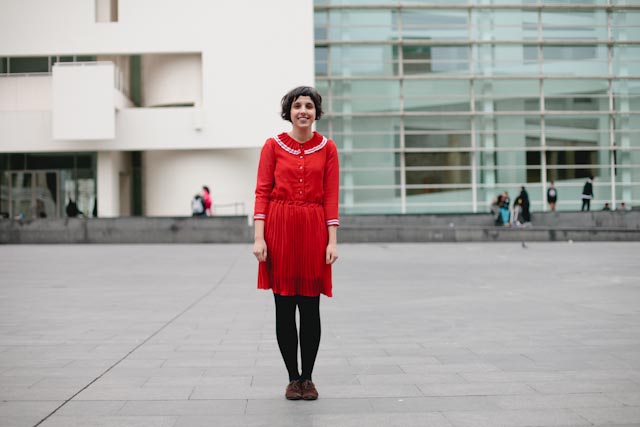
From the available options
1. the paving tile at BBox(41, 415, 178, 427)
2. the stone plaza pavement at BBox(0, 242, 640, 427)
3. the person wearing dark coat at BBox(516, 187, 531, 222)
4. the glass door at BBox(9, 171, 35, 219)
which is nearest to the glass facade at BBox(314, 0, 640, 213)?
the person wearing dark coat at BBox(516, 187, 531, 222)

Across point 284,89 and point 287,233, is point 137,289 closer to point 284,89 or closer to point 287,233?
point 287,233

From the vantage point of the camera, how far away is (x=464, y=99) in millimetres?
32938

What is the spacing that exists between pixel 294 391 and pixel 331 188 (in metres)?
1.19

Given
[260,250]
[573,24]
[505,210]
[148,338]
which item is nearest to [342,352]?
[148,338]

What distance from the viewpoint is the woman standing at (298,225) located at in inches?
181

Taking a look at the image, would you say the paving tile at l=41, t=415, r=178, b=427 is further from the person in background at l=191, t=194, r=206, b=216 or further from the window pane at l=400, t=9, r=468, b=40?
the window pane at l=400, t=9, r=468, b=40

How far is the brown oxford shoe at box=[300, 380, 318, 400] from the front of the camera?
4.58m

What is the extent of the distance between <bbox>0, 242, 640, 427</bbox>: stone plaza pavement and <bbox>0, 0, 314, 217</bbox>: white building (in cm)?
1843

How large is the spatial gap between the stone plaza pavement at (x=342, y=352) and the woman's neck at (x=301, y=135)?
4.98 feet

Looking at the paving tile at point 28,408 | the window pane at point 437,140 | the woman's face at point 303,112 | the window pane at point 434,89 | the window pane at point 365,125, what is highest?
the window pane at point 434,89

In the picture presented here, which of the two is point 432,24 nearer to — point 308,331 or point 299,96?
point 299,96

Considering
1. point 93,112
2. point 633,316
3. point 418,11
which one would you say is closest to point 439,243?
point 418,11

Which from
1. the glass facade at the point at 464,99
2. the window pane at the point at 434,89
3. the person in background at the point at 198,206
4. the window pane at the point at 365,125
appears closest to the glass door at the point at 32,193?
the person in background at the point at 198,206

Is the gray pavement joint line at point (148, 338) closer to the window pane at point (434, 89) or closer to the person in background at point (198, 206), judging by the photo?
the person in background at point (198, 206)
